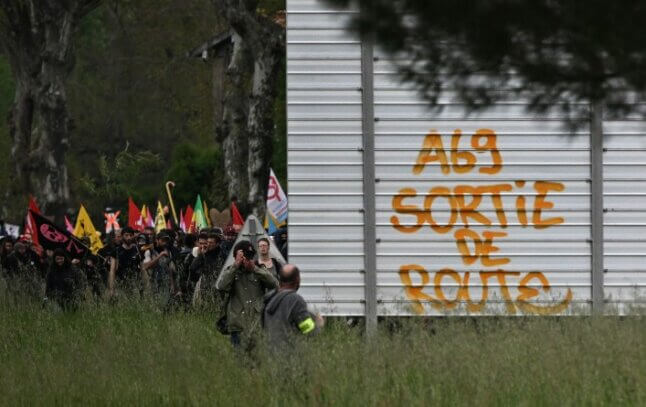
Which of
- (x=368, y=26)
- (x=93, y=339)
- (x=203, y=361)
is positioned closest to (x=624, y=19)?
(x=368, y=26)

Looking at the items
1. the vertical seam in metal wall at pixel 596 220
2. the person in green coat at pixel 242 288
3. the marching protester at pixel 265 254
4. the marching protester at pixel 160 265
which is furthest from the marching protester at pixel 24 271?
the vertical seam in metal wall at pixel 596 220

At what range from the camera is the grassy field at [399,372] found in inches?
539

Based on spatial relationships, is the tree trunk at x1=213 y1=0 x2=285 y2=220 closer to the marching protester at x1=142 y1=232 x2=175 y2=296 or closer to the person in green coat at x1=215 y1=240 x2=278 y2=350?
the marching protester at x1=142 y1=232 x2=175 y2=296

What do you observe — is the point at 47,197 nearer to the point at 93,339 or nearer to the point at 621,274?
the point at 93,339

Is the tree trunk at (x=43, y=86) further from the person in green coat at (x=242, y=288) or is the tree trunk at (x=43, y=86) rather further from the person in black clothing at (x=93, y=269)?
the person in green coat at (x=242, y=288)

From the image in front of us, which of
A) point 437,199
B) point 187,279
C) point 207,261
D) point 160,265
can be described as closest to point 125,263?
point 160,265

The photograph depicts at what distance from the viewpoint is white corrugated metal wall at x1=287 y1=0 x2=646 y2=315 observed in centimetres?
1869

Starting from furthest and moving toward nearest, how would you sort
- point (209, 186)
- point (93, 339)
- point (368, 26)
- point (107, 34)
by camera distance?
point (107, 34)
point (209, 186)
point (93, 339)
point (368, 26)

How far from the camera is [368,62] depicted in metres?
18.8

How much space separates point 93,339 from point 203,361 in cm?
427

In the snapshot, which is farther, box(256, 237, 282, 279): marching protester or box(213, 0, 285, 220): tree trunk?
box(213, 0, 285, 220): tree trunk

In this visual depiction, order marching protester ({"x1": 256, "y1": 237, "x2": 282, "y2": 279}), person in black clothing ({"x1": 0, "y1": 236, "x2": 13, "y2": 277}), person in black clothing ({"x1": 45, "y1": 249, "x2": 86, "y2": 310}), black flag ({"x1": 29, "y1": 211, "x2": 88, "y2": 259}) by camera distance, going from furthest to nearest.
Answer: person in black clothing ({"x1": 0, "y1": 236, "x2": 13, "y2": 277}) < black flag ({"x1": 29, "y1": 211, "x2": 88, "y2": 259}) < person in black clothing ({"x1": 45, "y1": 249, "x2": 86, "y2": 310}) < marching protester ({"x1": 256, "y1": 237, "x2": 282, "y2": 279})

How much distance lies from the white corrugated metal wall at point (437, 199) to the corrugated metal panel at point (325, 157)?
1cm

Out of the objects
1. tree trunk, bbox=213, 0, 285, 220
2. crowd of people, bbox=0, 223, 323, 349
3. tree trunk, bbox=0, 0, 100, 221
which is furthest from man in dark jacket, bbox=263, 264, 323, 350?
tree trunk, bbox=0, 0, 100, 221
